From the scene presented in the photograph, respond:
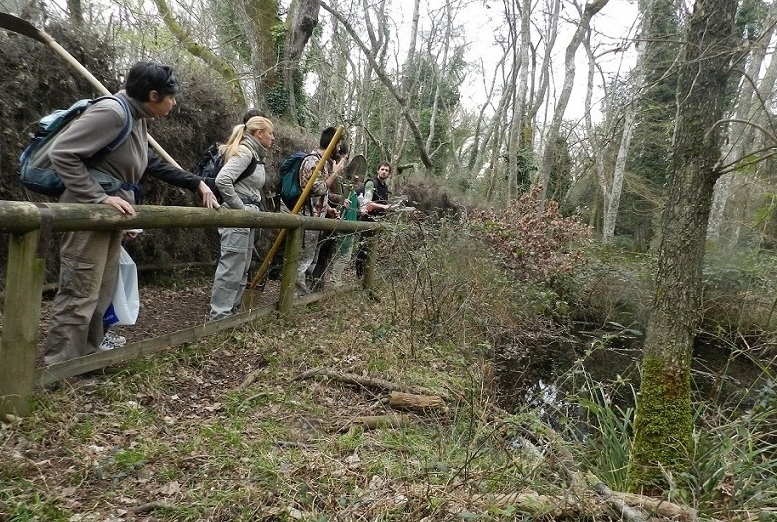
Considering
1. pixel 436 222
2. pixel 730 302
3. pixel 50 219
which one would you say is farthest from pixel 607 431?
pixel 730 302

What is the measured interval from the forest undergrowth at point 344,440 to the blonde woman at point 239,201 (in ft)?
1.11

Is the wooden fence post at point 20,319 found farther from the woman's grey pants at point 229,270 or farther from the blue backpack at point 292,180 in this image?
the blue backpack at point 292,180

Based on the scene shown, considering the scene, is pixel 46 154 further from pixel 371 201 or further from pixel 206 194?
pixel 371 201

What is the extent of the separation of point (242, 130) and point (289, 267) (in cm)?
124

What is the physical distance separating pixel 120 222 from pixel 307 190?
2294 millimetres

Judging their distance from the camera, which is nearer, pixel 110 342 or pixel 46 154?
pixel 46 154

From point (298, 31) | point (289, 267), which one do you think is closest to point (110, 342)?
point (289, 267)

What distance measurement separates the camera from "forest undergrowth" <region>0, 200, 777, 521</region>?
6.95 ft

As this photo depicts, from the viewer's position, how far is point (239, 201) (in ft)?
13.4

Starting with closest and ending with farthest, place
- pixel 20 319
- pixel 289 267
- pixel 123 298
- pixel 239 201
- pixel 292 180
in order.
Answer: pixel 20 319 → pixel 123 298 → pixel 239 201 → pixel 289 267 → pixel 292 180

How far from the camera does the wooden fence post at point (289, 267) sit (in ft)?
15.0

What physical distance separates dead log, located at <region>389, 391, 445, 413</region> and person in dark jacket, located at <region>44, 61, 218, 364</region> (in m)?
1.97

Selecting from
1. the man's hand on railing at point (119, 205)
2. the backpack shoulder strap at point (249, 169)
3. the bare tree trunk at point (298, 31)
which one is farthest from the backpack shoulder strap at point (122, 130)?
the bare tree trunk at point (298, 31)

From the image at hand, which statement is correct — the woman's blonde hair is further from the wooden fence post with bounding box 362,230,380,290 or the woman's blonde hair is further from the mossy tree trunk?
the mossy tree trunk
